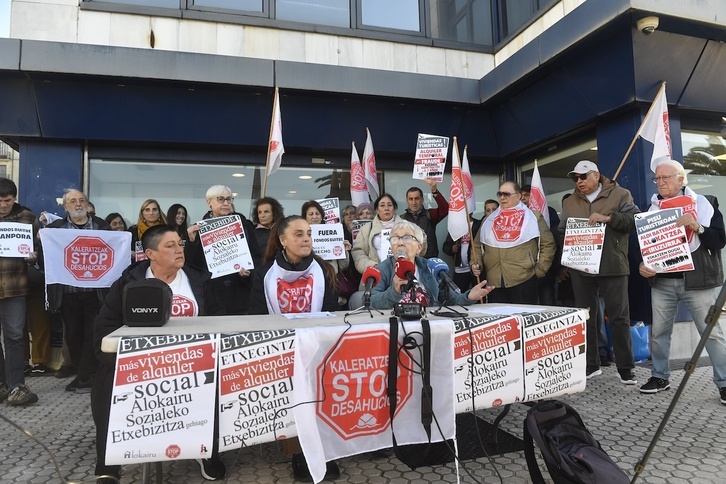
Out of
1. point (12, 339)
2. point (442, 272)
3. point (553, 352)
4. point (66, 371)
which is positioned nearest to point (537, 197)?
point (442, 272)

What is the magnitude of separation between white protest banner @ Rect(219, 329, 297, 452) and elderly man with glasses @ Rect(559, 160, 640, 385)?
3.73 m

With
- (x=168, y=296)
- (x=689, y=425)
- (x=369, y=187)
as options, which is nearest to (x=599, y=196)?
(x=689, y=425)

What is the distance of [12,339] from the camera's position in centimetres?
448

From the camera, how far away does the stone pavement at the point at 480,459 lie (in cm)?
287

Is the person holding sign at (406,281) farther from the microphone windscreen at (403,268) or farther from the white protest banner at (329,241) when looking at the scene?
the white protest banner at (329,241)

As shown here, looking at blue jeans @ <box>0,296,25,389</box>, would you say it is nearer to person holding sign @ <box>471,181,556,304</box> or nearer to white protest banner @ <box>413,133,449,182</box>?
white protest banner @ <box>413,133,449,182</box>

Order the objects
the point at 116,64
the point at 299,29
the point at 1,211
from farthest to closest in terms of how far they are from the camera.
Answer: the point at 299,29 → the point at 116,64 → the point at 1,211

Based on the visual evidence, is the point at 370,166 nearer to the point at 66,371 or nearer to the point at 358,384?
the point at 66,371

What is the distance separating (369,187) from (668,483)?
18.5 feet

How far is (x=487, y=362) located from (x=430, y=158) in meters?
3.77

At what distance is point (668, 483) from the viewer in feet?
8.90

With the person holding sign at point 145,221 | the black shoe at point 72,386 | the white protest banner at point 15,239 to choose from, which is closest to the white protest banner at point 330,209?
the person holding sign at point 145,221

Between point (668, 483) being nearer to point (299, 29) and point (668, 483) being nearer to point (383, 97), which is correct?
point (383, 97)

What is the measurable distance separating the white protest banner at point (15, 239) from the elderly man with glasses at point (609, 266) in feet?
18.8
